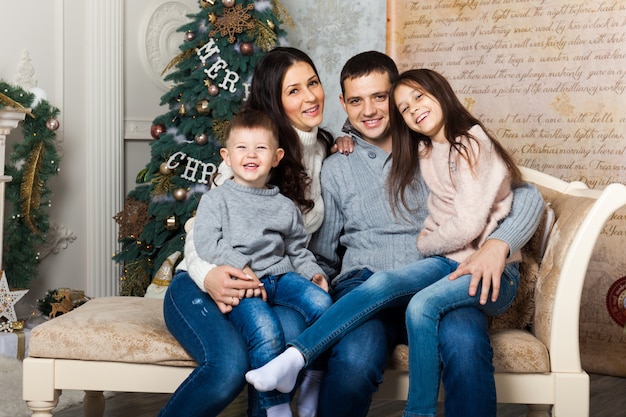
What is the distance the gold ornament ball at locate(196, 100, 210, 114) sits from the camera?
4.12 m

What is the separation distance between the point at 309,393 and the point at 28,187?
2297mm

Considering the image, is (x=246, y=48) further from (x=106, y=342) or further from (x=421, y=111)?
(x=106, y=342)

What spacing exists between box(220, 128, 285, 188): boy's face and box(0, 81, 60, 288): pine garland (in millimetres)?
1840

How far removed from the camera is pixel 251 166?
2.47 m

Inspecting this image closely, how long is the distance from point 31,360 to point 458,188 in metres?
1.28

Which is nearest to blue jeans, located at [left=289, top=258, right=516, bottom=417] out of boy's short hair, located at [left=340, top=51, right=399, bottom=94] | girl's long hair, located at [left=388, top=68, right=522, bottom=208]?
girl's long hair, located at [left=388, top=68, right=522, bottom=208]

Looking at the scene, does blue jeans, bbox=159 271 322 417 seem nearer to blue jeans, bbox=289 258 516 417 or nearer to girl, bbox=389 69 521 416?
blue jeans, bbox=289 258 516 417

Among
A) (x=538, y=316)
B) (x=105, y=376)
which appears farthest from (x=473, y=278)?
(x=105, y=376)

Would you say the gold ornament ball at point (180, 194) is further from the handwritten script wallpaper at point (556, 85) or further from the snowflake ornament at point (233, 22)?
the handwritten script wallpaper at point (556, 85)

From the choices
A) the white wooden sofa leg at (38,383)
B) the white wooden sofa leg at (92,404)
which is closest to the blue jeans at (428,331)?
the white wooden sofa leg at (38,383)

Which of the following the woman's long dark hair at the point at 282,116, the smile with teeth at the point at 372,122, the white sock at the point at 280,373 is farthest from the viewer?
the smile with teeth at the point at 372,122

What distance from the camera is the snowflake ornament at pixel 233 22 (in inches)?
163

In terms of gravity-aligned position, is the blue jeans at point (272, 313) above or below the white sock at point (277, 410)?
above

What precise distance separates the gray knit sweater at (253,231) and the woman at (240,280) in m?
0.07
